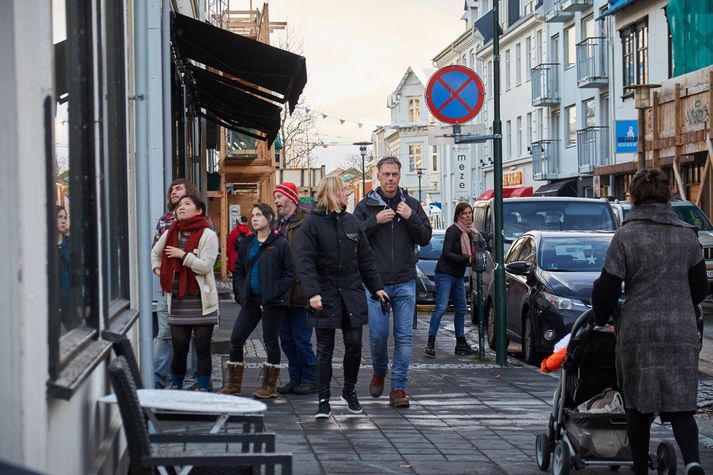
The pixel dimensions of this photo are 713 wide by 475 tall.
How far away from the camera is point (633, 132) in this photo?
31625 millimetres

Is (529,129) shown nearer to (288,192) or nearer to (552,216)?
(552,216)

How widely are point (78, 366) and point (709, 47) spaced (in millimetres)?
29898

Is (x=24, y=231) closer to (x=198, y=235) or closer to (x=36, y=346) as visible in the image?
(x=36, y=346)

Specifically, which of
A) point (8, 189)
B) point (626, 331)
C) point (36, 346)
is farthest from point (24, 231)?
point (626, 331)

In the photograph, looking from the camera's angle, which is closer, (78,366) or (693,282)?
(78,366)

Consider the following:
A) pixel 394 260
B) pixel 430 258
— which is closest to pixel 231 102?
pixel 394 260

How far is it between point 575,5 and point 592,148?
571cm

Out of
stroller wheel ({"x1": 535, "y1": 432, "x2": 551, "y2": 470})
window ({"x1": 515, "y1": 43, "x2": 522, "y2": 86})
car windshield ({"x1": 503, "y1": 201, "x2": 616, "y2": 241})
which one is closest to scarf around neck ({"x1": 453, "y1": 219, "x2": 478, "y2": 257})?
car windshield ({"x1": 503, "y1": 201, "x2": 616, "y2": 241})

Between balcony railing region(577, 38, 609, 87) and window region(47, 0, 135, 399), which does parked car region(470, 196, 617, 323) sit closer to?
window region(47, 0, 135, 399)

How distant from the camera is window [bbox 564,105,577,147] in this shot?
162 ft

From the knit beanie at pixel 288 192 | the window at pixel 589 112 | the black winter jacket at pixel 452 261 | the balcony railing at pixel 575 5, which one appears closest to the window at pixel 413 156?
the window at pixel 589 112

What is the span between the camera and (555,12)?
48.9 meters

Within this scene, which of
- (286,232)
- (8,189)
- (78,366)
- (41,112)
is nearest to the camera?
(8,189)

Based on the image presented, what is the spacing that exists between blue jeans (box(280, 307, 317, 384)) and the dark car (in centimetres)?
287
